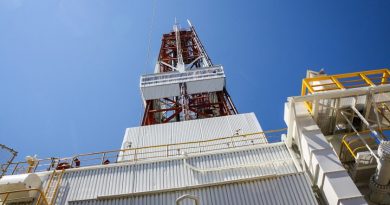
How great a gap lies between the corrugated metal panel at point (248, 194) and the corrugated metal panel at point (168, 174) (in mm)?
1748

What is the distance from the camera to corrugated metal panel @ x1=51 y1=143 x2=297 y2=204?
1031cm

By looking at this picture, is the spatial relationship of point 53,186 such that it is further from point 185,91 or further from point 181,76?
point 181,76

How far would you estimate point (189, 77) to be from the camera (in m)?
24.0

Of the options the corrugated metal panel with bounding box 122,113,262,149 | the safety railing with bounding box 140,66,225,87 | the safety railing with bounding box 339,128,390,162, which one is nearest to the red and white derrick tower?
the safety railing with bounding box 140,66,225,87

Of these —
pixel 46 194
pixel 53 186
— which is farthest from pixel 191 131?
pixel 46 194

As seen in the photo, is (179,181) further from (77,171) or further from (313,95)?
(313,95)

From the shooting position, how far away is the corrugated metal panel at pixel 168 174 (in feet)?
33.8

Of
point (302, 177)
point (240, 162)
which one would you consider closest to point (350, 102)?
point (302, 177)

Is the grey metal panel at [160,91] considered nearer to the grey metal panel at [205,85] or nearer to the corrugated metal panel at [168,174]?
the grey metal panel at [205,85]

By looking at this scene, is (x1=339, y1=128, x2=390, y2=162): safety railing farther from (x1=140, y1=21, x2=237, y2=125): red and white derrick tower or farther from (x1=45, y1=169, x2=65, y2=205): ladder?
(x1=140, y1=21, x2=237, y2=125): red and white derrick tower

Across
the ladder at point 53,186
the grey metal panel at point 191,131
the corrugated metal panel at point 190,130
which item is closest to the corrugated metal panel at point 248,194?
the ladder at point 53,186

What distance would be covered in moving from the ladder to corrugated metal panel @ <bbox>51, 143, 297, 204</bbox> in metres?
0.19

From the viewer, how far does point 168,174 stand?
10750 millimetres

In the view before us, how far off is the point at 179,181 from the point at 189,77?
1444 cm
